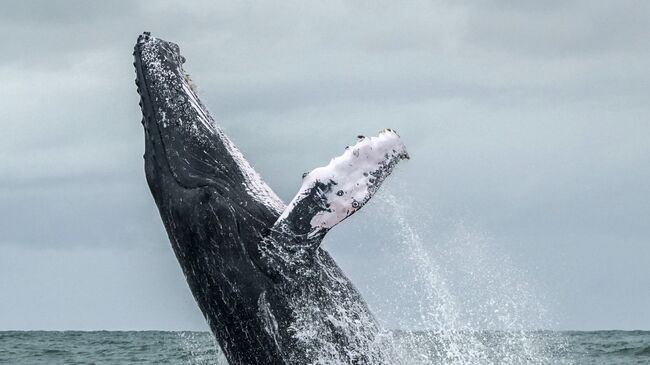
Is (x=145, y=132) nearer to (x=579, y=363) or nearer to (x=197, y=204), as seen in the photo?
(x=197, y=204)

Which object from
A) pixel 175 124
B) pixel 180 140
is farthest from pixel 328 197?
pixel 175 124

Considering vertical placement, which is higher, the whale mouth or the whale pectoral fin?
the whale mouth

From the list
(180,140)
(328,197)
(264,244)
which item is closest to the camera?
(328,197)

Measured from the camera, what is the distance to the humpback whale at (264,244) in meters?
7.50

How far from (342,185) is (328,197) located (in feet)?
0.43

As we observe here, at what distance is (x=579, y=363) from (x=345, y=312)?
2381cm

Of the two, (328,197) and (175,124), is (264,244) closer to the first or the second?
(328,197)

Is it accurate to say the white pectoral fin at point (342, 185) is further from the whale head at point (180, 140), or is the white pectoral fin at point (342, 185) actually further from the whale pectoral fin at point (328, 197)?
the whale head at point (180, 140)

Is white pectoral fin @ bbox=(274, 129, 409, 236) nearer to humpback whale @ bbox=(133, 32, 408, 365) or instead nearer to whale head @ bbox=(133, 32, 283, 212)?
humpback whale @ bbox=(133, 32, 408, 365)

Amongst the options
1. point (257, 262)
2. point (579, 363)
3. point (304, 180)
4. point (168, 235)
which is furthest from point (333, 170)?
point (579, 363)

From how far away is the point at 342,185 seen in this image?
746 centimetres

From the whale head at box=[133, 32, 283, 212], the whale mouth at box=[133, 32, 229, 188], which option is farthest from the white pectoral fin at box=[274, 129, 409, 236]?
the whale mouth at box=[133, 32, 229, 188]

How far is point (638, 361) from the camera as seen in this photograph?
30844mm

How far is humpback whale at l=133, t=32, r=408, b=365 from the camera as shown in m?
7.50
